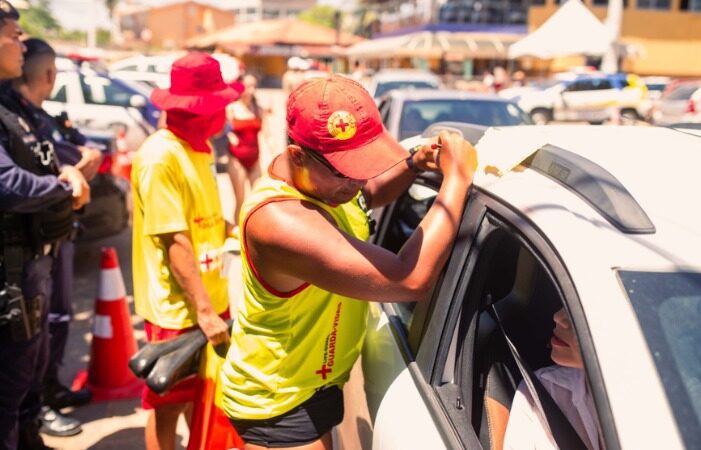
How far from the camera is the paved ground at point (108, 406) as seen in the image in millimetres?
2053

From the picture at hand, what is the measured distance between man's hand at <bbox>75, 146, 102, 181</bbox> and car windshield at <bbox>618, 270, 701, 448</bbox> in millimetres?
2851

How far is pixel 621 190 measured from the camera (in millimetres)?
1366

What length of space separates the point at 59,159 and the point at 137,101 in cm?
691

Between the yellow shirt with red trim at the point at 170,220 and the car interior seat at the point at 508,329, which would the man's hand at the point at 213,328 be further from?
the car interior seat at the point at 508,329

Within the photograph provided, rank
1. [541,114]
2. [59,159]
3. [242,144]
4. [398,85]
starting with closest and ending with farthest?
[59,159] → [242,144] → [398,85] → [541,114]

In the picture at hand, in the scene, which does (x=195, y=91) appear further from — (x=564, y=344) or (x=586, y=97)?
(x=586, y=97)

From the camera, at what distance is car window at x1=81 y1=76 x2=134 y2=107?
32.8ft

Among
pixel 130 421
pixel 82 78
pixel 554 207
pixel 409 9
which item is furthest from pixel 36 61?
pixel 409 9

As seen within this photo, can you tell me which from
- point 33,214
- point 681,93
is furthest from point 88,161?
point 681,93

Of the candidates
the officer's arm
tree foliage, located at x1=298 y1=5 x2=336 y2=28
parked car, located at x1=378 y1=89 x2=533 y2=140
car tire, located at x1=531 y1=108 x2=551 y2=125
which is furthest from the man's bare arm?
tree foliage, located at x1=298 y1=5 x2=336 y2=28

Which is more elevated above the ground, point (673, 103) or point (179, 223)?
point (179, 223)

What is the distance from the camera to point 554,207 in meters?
1.39

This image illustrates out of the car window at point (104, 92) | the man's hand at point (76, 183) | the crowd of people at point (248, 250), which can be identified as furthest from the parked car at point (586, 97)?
the crowd of people at point (248, 250)

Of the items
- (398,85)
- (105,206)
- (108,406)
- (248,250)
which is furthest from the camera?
(398,85)
